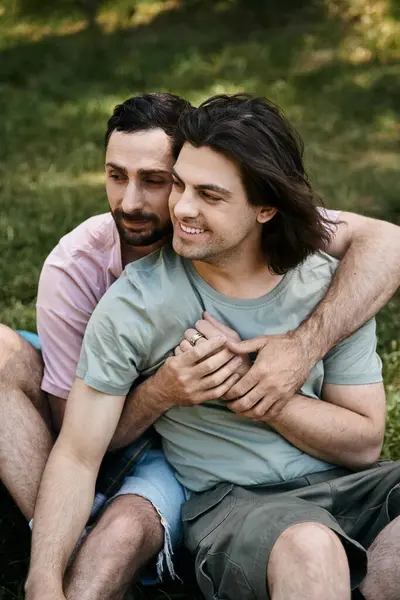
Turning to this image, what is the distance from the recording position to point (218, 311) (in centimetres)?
342

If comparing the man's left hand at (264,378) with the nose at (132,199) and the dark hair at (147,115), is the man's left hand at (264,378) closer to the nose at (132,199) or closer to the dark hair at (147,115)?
the nose at (132,199)

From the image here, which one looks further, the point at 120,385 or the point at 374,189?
the point at 374,189

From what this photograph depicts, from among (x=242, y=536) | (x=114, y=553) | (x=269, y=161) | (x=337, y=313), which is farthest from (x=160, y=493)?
(x=269, y=161)

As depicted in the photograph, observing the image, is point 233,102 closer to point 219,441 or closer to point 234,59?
point 219,441

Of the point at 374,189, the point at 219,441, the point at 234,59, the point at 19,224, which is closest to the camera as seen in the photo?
the point at 219,441

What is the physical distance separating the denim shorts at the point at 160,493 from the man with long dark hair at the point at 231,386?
6cm

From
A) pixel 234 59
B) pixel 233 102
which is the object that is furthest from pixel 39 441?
pixel 234 59

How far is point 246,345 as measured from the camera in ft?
10.8

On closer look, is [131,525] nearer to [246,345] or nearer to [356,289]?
[246,345]

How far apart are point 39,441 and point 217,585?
2.66 feet

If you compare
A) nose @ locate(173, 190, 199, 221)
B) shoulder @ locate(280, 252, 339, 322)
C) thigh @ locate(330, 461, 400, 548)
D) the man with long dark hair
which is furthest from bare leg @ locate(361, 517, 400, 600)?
nose @ locate(173, 190, 199, 221)

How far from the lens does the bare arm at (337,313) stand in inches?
129

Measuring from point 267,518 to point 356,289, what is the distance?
905mm

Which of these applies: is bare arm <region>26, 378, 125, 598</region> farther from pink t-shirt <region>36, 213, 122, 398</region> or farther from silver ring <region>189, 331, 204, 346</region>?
pink t-shirt <region>36, 213, 122, 398</region>
